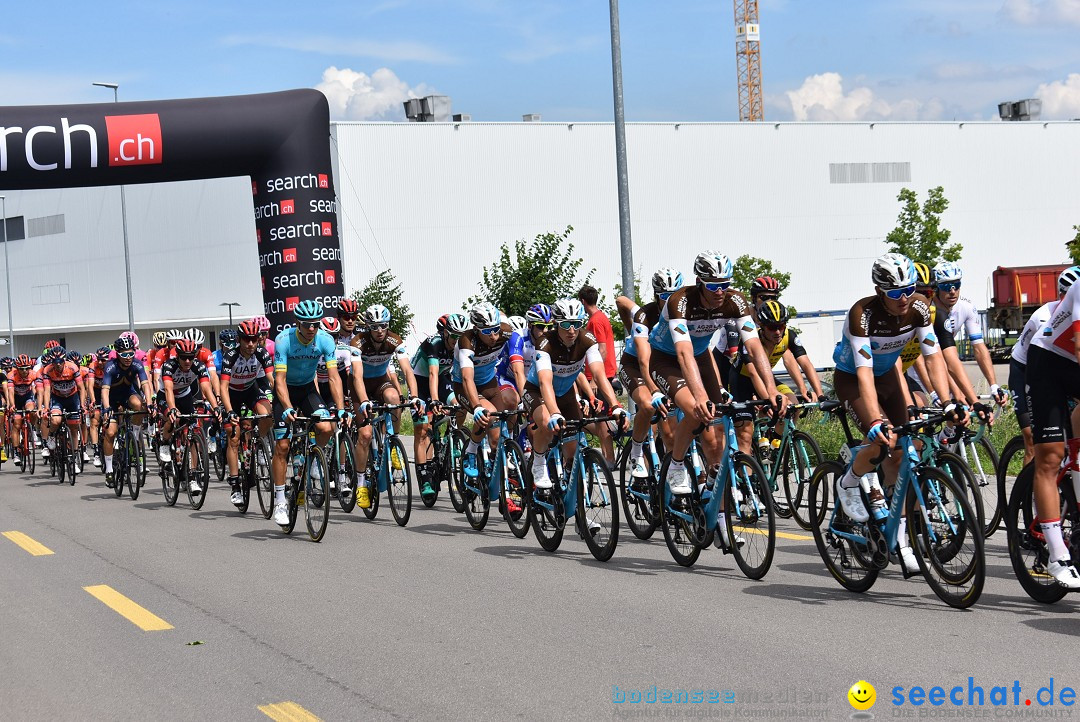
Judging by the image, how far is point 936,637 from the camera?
616cm

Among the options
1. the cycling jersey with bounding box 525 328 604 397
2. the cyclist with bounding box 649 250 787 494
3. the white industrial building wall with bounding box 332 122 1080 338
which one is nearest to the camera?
the cyclist with bounding box 649 250 787 494

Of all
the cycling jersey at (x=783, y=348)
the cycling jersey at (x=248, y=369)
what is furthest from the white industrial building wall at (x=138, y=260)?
the cycling jersey at (x=783, y=348)

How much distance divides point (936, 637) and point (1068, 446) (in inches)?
56.8

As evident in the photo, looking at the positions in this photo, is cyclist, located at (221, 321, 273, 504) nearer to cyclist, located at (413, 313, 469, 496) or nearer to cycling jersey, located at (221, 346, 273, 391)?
cycling jersey, located at (221, 346, 273, 391)

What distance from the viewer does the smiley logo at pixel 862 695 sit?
5.07 m

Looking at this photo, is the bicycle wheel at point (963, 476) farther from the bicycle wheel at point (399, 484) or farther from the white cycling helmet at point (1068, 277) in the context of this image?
the bicycle wheel at point (399, 484)

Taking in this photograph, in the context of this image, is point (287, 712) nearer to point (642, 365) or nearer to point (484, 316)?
point (484, 316)

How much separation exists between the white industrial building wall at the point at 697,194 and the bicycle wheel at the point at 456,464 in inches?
1677

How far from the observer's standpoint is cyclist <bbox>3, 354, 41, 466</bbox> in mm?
21234

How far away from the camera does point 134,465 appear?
51.1 ft

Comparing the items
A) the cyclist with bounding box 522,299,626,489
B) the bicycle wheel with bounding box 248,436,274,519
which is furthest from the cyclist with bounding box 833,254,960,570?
the bicycle wheel with bounding box 248,436,274,519

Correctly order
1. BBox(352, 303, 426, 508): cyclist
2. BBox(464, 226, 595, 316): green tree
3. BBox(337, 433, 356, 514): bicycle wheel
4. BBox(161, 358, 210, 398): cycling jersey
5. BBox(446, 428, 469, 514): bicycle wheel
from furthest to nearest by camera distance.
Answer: BBox(464, 226, 595, 316): green tree → BBox(161, 358, 210, 398): cycling jersey → BBox(352, 303, 426, 508): cyclist → BBox(337, 433, 356, 514): bicycle wheel → BBox(446, 428, 469, 514): bicycle wheel

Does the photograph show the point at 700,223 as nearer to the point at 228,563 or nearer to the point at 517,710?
the point at 228,563

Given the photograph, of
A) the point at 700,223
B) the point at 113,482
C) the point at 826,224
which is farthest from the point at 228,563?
the point at 826,224
